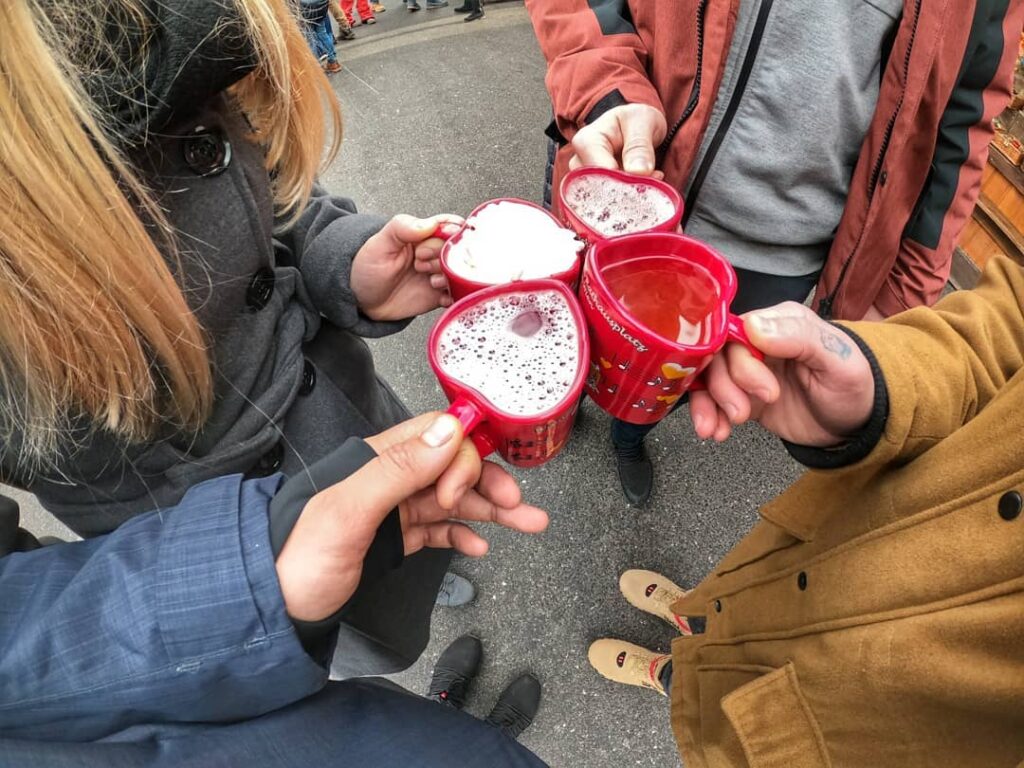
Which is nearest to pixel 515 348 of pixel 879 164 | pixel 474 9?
pixel 879 164

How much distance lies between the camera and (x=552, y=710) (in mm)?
1456

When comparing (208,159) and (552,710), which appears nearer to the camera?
(208,159)

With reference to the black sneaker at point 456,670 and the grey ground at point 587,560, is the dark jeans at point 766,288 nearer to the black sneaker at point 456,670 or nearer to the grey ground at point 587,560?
the grey ground at point 587,560

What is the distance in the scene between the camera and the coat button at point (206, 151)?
0.66 metres

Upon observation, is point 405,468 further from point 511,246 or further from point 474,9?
point 474,9

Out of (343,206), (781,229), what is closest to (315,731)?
(343,206)

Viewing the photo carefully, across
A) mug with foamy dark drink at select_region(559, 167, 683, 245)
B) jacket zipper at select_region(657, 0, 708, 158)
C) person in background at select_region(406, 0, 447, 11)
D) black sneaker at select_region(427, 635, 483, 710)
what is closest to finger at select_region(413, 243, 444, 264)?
mug with foamy dark drink at select_region(559, 167, 683, 245)

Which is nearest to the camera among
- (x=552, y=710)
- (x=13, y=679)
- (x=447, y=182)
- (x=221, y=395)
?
(x=13, y=679)

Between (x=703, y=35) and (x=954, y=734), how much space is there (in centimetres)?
105

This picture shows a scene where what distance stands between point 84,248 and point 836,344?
831mm

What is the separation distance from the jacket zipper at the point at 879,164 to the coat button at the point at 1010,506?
682 mm

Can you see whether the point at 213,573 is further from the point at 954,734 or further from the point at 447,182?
the point at 447,182

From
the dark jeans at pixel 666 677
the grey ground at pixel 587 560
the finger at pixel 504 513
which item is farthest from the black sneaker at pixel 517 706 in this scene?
the finger at pixel 504 513

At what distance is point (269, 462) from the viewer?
85cm
